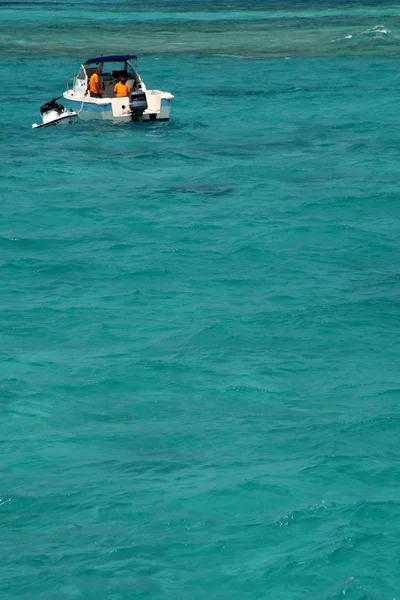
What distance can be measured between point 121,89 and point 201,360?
62.4 feet

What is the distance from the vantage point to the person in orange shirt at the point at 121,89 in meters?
31.1

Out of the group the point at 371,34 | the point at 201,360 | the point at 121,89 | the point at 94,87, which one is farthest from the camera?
the point at 371,34

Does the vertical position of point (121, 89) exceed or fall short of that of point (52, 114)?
it exceeds it

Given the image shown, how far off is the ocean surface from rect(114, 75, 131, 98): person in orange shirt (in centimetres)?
116

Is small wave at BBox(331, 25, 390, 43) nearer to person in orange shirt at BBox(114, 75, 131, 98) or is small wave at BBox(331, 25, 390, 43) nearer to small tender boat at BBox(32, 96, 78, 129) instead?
person in orange shirt at BBox(114, 75, 131, 98)

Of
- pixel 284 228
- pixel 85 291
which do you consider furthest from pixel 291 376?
pixel 284 228

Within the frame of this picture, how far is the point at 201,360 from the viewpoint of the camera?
1369 cm

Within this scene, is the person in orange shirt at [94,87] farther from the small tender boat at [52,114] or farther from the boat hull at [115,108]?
the small tender boat at [52,114]

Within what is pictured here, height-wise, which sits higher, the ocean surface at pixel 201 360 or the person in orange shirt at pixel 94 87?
the person in orange shirt at pixel 94 87

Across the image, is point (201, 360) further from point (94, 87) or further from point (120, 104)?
point (94, 87)

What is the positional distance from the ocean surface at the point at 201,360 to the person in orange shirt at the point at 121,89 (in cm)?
116

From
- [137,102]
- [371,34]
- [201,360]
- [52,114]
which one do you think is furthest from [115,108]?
[371,34]

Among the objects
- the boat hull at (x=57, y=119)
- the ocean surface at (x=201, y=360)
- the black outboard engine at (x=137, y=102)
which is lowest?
the ocean surface at (x=201, y=360)

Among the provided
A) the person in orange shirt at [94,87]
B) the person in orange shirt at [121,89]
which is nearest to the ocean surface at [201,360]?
the person in orange shirt at [94,87]
